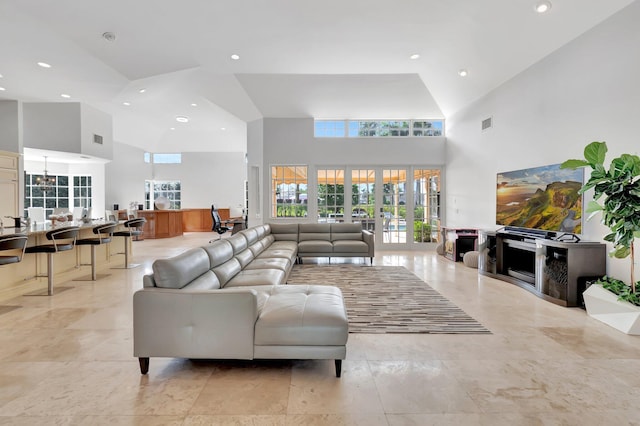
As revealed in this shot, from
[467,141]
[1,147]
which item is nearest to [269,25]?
[467,141]

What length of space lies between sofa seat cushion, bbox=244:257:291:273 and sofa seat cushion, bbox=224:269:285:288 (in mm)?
185

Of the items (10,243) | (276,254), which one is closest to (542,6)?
(276,254)

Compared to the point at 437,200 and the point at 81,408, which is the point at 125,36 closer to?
the point at 81,408

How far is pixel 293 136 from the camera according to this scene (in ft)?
27.8

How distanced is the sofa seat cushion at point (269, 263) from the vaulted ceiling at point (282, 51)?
11.6 ft

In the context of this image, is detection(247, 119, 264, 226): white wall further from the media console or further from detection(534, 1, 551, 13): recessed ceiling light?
detection(534, 1, 551, 13): recessed ceiling light

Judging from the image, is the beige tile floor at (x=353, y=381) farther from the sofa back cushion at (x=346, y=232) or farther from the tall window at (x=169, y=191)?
the tall window at (x=169, y=191)

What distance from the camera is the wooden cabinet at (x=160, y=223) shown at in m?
10.6

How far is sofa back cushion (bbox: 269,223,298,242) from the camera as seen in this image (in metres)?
6.73

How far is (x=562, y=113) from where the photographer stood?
14.9 feet

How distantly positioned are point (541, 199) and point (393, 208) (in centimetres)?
399

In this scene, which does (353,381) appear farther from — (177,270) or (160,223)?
(160,223)

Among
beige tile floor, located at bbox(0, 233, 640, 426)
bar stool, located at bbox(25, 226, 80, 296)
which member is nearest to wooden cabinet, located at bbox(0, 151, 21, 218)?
bar stool, located at bbox(25, 226, 80, 296)

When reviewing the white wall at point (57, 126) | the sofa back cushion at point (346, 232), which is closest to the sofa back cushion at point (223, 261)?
the sofa back cushion at point (346, 232)
